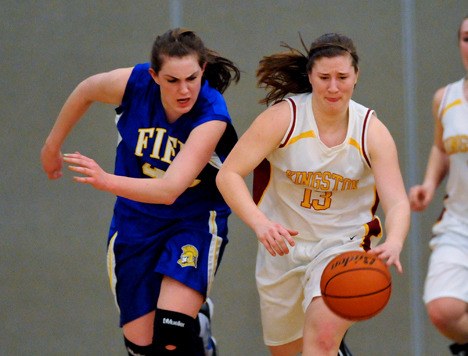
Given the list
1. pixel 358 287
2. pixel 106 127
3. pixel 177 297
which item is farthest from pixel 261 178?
pixel 106 127

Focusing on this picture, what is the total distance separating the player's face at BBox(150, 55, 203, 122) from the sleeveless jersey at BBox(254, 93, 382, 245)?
1.47 ft

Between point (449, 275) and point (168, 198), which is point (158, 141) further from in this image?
point (449, 275)

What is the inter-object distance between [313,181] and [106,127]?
238cm

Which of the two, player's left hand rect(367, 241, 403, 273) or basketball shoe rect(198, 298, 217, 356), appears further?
basketball shoe rect(198, 298, 217, 356)

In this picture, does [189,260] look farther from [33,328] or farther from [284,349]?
[33,328]

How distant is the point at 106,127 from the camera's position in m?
6.50

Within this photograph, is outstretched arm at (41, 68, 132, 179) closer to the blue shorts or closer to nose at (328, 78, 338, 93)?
the blue shorts

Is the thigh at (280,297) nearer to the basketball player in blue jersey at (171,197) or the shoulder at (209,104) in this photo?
the basketball player in blue jersey at (171,197)

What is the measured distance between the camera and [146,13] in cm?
642

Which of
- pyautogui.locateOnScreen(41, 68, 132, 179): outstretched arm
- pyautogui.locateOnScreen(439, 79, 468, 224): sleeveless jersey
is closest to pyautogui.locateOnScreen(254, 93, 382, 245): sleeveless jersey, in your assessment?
pyautogui.locateOnScreen(439, 79, 468, 224): sleeveless jersey

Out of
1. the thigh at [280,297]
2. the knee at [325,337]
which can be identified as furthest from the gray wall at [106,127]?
the knee at [325,337]

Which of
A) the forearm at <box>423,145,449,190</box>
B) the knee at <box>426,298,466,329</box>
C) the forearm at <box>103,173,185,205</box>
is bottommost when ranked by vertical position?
the knee at <box>426,298,466,329</box>

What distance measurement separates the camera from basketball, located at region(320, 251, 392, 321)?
13.3 ft

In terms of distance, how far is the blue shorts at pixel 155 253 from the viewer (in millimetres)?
4738
